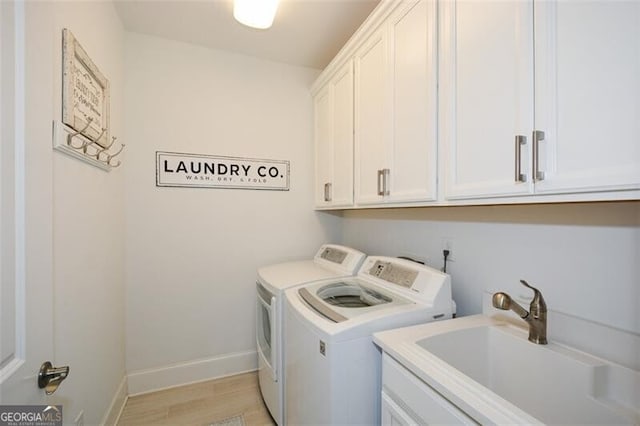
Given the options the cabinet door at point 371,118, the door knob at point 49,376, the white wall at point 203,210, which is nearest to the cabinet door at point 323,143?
the white wall at point 203,210

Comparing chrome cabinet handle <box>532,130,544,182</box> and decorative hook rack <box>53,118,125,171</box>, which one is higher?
decorative hook rack <box>53,118,125,171</box>

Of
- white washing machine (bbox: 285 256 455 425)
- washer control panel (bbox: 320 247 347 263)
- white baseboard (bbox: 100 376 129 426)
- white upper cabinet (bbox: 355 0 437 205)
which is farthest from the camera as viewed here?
washer control panel (bbox: 320 247 347 263)

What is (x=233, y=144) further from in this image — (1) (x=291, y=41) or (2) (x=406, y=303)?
(2) (x=406, y=303)

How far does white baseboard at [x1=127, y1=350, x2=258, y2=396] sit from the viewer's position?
6.72 feet

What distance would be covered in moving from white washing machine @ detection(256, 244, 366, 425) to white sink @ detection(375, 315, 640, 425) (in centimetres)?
75

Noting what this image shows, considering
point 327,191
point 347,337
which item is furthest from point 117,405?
point 327,191

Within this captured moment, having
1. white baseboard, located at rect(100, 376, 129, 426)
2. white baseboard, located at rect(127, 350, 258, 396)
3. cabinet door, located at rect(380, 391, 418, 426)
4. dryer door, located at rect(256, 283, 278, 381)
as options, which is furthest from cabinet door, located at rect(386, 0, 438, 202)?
white baseboard, located at rect(100, 376, 129, 426)

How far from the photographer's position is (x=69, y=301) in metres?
1.15

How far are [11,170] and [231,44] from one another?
6.63 ft

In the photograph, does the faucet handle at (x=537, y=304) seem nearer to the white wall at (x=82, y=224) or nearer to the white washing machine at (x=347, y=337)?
the white washing machine at (x=347, y=337)

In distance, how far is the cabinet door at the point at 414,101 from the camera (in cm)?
117

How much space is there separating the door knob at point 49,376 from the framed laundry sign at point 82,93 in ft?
3.00

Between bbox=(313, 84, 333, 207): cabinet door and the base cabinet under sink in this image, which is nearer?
the base cabinet under sink

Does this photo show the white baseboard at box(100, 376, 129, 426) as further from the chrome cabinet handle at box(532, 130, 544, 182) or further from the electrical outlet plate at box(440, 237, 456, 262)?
the chrome cabinet handle at box(532, 130, 544, 182)
